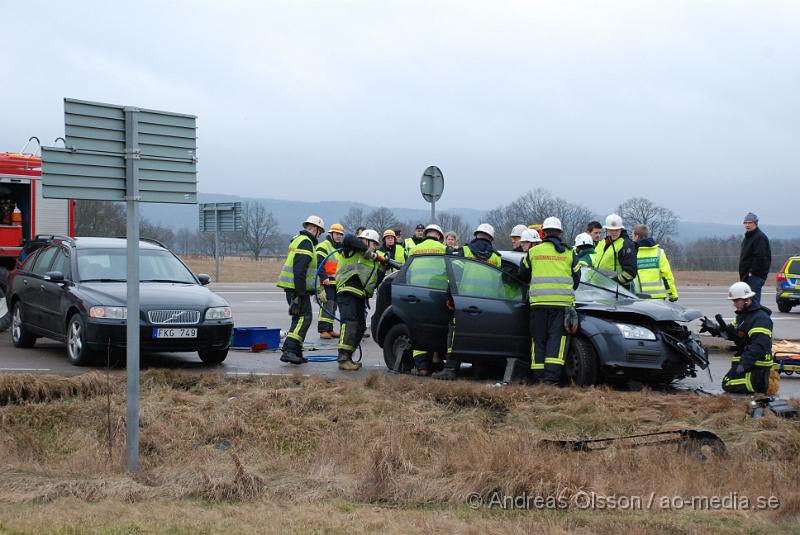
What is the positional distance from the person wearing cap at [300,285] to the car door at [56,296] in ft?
8.85

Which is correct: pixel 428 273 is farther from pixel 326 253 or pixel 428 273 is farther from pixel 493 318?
pixel 326 253

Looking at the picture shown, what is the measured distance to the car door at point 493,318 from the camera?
34.2ft

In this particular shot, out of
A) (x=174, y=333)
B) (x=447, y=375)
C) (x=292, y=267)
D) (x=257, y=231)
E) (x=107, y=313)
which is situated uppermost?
(x=257, y=231)

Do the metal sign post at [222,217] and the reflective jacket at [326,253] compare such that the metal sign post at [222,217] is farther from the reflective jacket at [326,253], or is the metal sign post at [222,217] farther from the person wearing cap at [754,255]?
the person wearing cap at [754,255]

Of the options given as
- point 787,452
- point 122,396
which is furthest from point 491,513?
point 122,396

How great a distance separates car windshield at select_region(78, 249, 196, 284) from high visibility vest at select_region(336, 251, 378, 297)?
2.14 metres

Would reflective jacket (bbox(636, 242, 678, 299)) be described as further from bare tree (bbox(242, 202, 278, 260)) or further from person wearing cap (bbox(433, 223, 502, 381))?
bare tree (bbox(242, 202, 278, 260))

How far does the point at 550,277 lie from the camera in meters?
9.98

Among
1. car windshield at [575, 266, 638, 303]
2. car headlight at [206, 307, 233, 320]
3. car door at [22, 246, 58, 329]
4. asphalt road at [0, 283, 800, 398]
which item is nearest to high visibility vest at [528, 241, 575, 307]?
car windshield at [575, 266, 638, 303]

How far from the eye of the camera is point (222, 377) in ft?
33.8

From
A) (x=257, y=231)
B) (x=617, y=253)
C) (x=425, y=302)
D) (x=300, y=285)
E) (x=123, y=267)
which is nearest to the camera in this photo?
(x=425, y=302)

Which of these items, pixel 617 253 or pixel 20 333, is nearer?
Answer: pixel 617 253

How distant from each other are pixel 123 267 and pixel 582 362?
6.08m

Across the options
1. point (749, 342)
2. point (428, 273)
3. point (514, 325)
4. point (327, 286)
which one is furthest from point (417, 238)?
point (749, 342)
